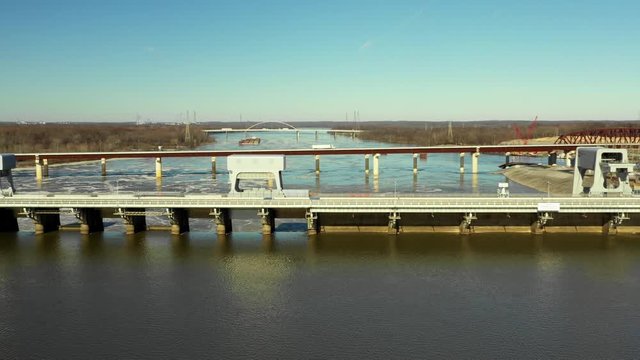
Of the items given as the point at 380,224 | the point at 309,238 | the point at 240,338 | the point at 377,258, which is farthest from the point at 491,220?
the point at 240,338

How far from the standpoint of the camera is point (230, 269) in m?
40.3

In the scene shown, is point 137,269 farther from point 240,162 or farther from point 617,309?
point 617,309

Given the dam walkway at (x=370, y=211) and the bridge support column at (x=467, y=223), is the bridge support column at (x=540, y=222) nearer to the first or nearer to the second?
the dam walkway at (x=370, y=211)

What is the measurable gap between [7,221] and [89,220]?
30.8 feet

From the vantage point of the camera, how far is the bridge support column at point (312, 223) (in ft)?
161

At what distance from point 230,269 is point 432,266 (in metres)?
15.4

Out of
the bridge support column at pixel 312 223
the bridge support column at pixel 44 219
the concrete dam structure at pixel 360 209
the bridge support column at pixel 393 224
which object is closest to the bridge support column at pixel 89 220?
the concrete dam structure at pixel 360 209

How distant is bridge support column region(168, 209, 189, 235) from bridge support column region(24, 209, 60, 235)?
36.3 ft

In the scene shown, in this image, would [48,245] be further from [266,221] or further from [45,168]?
[45,168]

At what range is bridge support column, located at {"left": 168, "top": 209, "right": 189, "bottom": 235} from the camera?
165ft

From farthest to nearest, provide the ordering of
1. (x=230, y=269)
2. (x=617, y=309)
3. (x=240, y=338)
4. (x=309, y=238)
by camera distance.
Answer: (x=309, y=238) → (x=230, y=269) → (x=617, y=309) → (x=240, y=338)

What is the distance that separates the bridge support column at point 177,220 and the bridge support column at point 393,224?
1988 cm

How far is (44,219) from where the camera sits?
5228 centimetres

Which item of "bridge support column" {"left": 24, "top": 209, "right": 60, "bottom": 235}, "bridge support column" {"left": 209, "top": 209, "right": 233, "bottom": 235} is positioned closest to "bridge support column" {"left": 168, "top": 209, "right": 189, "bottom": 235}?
"bridge support column" {"left": 209, "top": 209, "right": 233, "bottom": 235}
